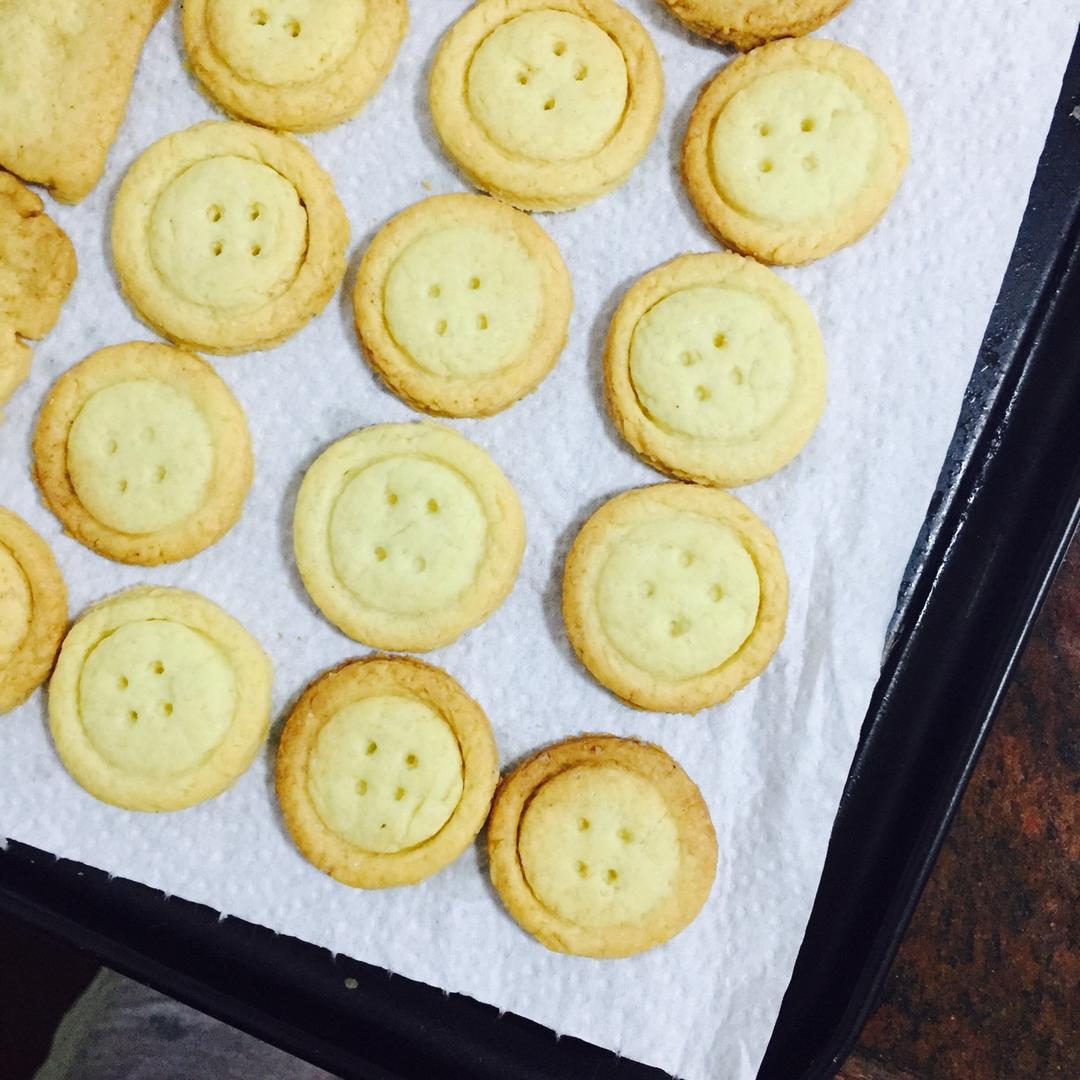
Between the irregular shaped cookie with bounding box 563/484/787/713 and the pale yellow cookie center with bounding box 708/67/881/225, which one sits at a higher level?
the pale yellow cookie center with bounding box 708/67/881/225

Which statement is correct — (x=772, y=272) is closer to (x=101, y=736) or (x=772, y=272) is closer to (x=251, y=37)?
(x=251, y=37)

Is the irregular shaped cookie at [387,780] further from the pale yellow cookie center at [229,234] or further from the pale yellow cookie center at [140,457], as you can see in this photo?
the pale yellow cookie center at [229,234]

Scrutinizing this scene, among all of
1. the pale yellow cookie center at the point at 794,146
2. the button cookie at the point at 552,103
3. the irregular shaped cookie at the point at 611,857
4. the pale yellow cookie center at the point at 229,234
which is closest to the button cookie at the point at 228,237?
the pale yellow cookie center at the point at 229,234

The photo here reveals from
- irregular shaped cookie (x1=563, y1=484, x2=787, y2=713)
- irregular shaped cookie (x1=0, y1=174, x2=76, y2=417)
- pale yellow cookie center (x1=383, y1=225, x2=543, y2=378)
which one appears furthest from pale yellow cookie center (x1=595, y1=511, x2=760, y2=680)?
irregular shaped cookie (x1=0, y1=174, x2=76, y2=417)

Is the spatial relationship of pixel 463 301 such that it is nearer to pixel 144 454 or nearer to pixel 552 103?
pixel 552 103

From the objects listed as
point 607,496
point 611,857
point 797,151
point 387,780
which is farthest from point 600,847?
point 797,151

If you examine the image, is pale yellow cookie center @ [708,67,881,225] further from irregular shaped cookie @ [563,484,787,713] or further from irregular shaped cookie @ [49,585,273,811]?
irregular shaped cookie @ [49,585,273,811]

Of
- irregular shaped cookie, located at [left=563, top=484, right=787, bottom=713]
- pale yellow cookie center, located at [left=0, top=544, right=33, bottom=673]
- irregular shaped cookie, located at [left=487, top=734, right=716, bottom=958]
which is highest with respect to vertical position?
irregular shaped cookie, located at [left=563, top=484, right=787, bottom=713]
